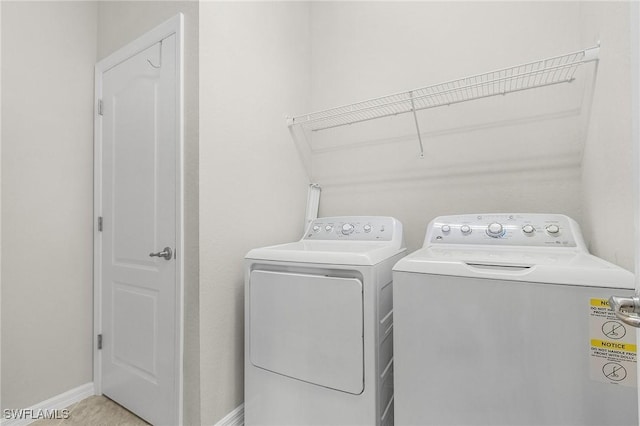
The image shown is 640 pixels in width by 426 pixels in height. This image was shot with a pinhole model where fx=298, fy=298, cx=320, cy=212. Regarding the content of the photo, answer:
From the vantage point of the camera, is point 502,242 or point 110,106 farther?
point 110,106

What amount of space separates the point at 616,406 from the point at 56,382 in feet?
8.37

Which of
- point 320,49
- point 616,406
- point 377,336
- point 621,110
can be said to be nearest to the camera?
point 616,406

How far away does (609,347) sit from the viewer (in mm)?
828

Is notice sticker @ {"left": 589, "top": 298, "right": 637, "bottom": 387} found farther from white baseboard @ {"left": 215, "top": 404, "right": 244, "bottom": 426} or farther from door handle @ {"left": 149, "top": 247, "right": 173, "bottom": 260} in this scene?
door handle @ {"left": 149, "top": 247, "right": 173, "bottom": 260}

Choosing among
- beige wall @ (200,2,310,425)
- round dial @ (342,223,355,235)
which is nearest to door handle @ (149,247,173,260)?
beige wall @ (200,2,310,425)

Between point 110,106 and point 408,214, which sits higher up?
point 110,106

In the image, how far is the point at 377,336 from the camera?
1.19 meters

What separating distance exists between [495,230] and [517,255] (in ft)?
0.89

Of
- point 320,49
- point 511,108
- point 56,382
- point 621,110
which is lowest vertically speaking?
point 56,382

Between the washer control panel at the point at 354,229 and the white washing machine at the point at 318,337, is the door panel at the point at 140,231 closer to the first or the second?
the white washing machine at the point at 318,337

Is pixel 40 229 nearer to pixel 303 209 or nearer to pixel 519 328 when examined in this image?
pixel 303 209

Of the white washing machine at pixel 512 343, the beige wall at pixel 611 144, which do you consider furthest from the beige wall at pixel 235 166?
the beige wall at pixel 611 144

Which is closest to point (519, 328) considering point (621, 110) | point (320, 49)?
point (621, 110)

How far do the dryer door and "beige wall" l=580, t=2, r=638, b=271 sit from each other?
896 mm
